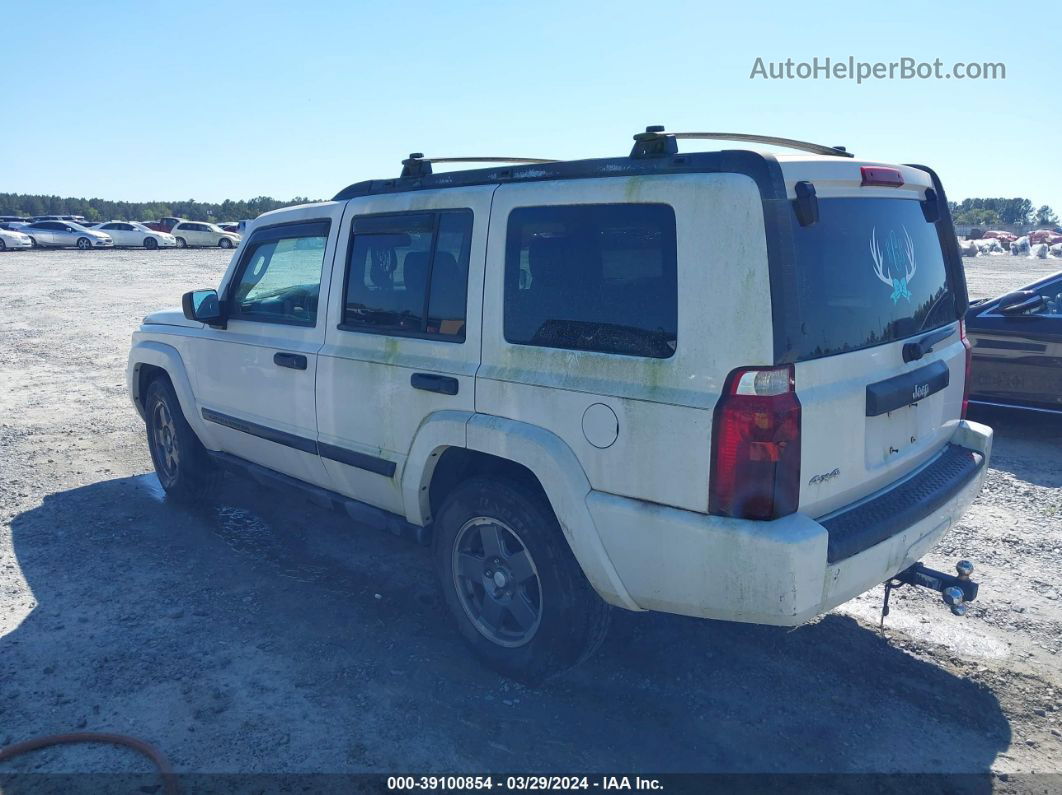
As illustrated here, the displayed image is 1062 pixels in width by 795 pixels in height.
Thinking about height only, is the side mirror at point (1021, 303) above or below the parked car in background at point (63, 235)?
below

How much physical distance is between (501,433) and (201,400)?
9.36 feet

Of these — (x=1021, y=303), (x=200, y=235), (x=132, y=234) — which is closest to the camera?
(x=1021, y=303)

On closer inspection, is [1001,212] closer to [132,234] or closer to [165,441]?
[132,234]

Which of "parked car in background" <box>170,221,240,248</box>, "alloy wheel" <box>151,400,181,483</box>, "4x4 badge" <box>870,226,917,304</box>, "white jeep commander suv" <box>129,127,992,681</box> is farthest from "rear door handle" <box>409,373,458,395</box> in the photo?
"parked car in background" <box>170,221,240,248</box>

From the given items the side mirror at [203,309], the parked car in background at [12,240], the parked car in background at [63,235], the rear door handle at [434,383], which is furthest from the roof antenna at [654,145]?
the parked car in background at [63,235]

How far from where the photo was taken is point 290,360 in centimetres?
436

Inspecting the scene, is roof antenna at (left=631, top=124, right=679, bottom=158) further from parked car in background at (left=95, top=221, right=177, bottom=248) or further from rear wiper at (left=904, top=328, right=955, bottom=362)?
parked car in background at (left=95, top=221, right=177, bottom=248)

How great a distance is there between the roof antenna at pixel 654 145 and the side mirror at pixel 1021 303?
5.36 meters

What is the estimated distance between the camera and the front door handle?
4289 mm

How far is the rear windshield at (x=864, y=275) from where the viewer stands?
281 cm

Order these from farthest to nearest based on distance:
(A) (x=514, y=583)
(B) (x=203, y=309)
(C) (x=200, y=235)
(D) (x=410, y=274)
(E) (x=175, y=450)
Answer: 1. (C) (x=200, y=235)
2. (E) (x=175, y=450)
3. (B) (x=203, y=309)
4. (D) (x=410, y=274)
5. (A) (x=514, y=583)

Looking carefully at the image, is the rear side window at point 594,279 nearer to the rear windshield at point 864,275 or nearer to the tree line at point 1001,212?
the rear windshield at point 864,275

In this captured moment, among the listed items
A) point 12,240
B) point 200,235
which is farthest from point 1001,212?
point 12,240

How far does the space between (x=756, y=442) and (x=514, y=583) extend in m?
1.35
